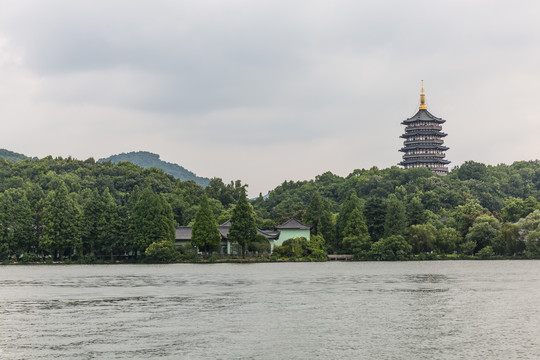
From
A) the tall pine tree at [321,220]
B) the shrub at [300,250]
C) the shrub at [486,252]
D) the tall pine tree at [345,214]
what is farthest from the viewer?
the tall pine tree at [321,220]

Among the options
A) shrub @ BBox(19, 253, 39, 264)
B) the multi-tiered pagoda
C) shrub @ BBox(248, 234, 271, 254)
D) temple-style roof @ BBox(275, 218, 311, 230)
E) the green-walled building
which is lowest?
shrub @ BBox(19, 253, 39, 264)

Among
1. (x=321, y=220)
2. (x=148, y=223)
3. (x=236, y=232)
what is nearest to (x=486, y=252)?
(x=321, y=220)

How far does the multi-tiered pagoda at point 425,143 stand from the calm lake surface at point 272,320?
107 m

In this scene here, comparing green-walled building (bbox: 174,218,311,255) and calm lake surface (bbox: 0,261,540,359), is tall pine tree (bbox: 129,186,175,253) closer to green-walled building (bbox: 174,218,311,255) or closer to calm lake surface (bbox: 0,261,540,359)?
green-walled building (bbox: 174,218,311,255)

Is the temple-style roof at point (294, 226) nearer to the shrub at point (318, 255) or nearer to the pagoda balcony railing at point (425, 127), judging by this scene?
the shrub at point (318, 255)

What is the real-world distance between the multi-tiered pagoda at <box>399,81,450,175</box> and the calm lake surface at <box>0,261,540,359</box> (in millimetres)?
106645

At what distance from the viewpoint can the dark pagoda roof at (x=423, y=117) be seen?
144m

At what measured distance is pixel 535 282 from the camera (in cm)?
3941

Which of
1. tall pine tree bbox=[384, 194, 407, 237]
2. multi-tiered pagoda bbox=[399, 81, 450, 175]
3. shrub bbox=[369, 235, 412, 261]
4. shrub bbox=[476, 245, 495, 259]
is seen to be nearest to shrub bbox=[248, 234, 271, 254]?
shrub bbox=[369, 235, 412, 261]

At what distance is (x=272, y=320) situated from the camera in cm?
2400

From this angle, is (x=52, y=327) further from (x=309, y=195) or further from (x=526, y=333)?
(x=309, y=195)

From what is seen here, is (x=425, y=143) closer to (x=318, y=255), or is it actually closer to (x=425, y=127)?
(x=425, y=127)

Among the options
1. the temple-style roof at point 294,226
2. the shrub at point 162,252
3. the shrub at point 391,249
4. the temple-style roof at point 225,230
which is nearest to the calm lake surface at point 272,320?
the shrub at point 162,252

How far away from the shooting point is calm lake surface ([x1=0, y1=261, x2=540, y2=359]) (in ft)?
60.6
